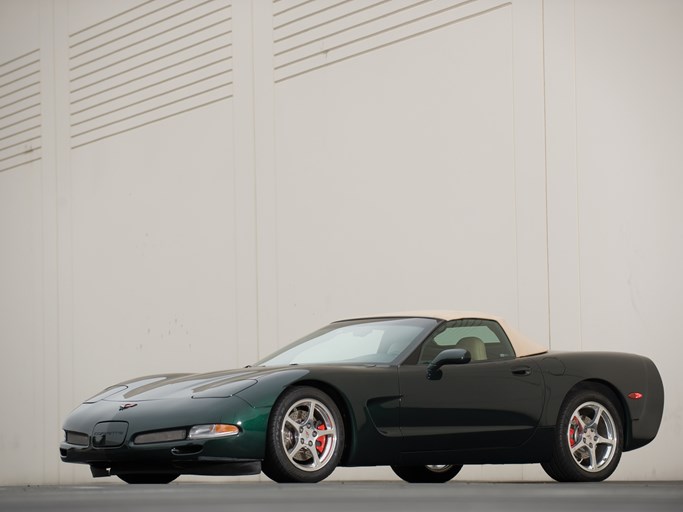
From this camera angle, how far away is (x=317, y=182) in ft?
49.1

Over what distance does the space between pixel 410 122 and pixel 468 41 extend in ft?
3.82

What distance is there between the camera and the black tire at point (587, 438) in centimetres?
916

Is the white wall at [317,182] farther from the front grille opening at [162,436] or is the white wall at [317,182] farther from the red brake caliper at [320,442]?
the front grille opening at [162,436]

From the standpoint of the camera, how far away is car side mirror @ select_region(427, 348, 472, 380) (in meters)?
8.36

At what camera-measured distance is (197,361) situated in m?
16.4

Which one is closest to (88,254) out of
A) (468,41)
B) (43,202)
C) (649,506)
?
(43,202)

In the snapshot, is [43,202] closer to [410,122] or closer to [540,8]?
[410,122]

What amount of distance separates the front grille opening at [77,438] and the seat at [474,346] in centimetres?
275

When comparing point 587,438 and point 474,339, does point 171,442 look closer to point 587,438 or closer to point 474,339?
point 474,339

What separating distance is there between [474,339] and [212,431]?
97.5 inches

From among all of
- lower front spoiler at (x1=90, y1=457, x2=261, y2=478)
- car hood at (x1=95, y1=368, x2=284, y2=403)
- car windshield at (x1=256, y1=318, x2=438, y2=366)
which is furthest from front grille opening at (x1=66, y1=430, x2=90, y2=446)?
car windshield at (x1=256, y1=318, x2=438, y2=366)

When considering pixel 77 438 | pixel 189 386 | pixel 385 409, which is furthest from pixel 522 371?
pixel 77 438

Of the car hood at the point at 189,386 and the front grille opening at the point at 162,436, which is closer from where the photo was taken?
the front grille opening at the point at 162,436

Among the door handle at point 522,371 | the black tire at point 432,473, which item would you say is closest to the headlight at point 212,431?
the door handle at point 522,371
